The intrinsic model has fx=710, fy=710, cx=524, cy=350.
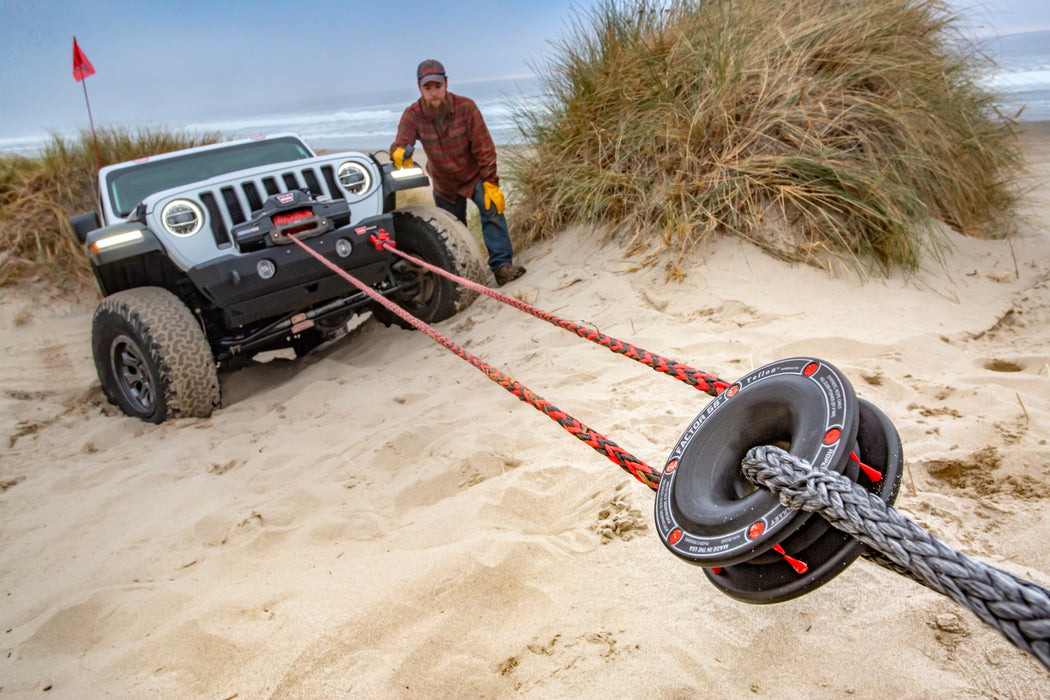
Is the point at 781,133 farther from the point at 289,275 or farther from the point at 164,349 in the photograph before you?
the point at 164,349

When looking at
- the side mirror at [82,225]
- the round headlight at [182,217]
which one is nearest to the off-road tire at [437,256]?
the round headlight at [182,217]

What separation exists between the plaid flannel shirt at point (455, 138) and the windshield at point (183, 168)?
883 mm

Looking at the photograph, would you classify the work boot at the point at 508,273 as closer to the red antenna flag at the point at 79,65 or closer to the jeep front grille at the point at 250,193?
the jeep front grille at the point at 250,193

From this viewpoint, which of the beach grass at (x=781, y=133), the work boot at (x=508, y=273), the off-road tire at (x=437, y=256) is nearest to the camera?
the beach grass at (x=781, y=133)

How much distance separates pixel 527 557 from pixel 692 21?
201 inches

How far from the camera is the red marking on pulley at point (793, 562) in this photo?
49.0 inches

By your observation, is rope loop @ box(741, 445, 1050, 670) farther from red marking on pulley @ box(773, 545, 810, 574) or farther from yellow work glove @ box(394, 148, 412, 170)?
yellow work glove @ box(394, 148, 412, 170)

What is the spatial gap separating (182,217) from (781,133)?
395 centimetres

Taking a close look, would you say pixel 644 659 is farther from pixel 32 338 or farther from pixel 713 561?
pixel 32 338

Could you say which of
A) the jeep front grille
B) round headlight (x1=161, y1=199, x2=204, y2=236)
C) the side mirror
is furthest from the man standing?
the side mirror

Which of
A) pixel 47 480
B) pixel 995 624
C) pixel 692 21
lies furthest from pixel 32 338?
pixel 995 624

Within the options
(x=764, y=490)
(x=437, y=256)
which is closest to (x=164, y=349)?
(x=437, y=256)

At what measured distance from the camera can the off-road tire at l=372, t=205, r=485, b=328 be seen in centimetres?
512

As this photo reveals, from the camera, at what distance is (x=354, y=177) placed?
16.3 ft
